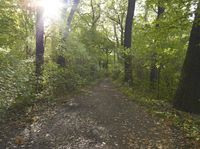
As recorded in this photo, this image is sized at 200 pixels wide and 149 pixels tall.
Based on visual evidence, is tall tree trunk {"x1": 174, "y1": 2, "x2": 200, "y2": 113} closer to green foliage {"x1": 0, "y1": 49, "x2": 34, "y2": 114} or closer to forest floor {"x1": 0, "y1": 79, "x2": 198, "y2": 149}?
forest floor {"x1": 0, "y1": 79, "x2": 198, "y2": 149}

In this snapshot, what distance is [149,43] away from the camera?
13758mm

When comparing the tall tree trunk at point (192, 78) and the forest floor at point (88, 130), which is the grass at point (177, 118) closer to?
the forest floor at point (88, 130)

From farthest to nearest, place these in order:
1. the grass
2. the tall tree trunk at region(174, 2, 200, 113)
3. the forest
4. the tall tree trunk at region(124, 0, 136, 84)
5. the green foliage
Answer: the tall tree trunk at region(124, 0, 136, 84) < the tall tree trunk at region(174, 2, 200, 113) < the green foliage < the grass < the forest

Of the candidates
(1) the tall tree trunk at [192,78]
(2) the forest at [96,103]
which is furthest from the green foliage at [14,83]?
(1) the tall tree trunk at [192,78]

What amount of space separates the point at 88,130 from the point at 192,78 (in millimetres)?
4323

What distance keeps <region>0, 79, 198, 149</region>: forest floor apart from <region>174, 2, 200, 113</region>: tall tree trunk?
154 cm

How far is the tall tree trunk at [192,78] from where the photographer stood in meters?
8.81

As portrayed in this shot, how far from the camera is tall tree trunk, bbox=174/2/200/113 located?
881 centimetres

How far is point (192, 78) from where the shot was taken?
8969 mm

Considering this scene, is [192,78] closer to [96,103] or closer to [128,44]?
[96,103]

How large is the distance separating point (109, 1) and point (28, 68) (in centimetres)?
2913

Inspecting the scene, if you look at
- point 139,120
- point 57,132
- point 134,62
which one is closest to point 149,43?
point 134,62

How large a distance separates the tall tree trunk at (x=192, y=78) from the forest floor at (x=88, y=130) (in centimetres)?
154

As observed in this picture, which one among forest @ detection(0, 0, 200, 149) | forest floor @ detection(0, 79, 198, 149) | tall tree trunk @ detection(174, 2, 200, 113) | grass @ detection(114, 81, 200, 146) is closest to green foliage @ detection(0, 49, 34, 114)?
forest @ detection(0, 0, 200, 149)
